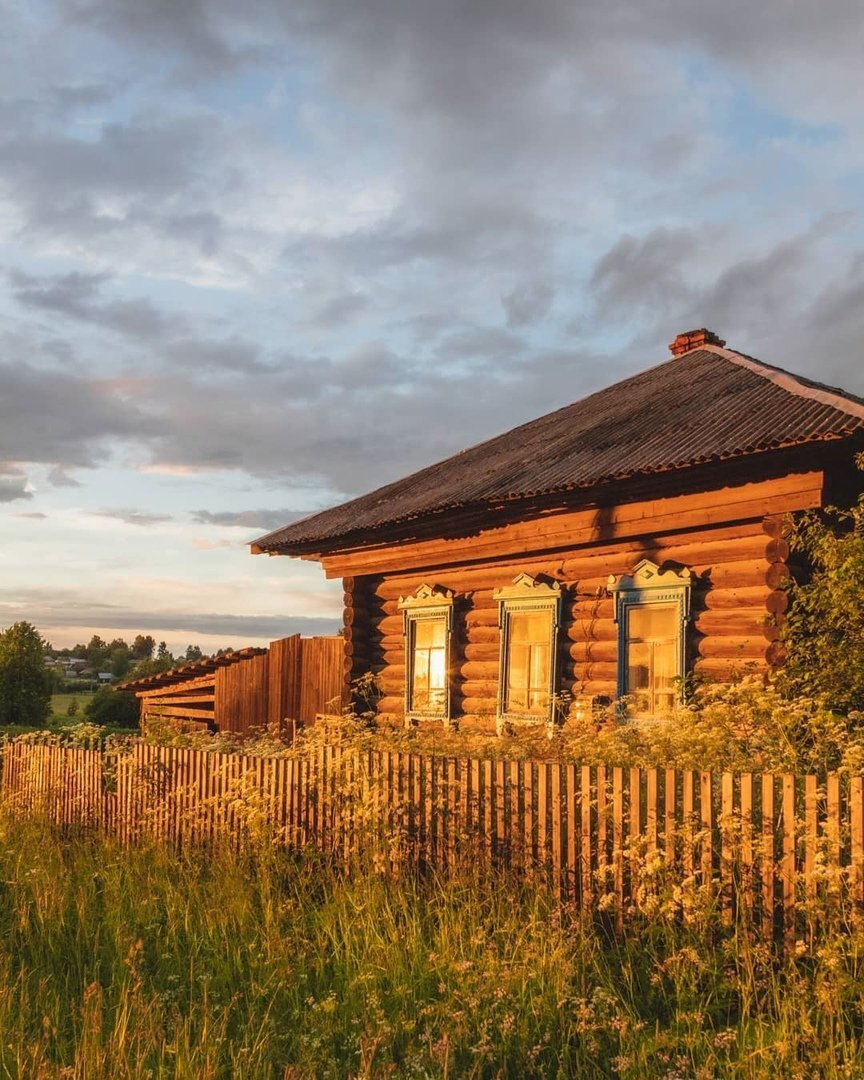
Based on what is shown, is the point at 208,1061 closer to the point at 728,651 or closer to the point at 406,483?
the point at 728,651

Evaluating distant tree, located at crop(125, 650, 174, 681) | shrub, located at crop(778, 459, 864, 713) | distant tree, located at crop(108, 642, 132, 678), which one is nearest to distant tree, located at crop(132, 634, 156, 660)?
distant tree, located at crop(108, 642, 132, 678)

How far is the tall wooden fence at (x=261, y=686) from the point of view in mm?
17312

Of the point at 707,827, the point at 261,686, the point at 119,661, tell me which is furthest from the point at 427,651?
the point at 119,661

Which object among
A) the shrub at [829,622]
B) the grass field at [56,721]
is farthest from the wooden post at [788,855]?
the grass field at [56,721]

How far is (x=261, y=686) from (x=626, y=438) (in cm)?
890

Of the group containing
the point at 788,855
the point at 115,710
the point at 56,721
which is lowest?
the point at 56,721

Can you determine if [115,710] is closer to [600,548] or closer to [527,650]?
[527,650]

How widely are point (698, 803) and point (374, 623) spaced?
10.1 m

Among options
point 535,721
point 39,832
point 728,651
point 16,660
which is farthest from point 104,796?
point 16,660

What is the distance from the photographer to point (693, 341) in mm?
17250

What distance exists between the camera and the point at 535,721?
13.0 metres

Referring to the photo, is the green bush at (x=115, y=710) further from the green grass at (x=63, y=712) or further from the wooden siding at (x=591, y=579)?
the wooden siding at (x=591, y=579)

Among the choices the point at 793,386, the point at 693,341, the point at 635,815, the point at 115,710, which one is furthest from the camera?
the point at 115,710

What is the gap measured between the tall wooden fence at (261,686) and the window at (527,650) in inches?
137
